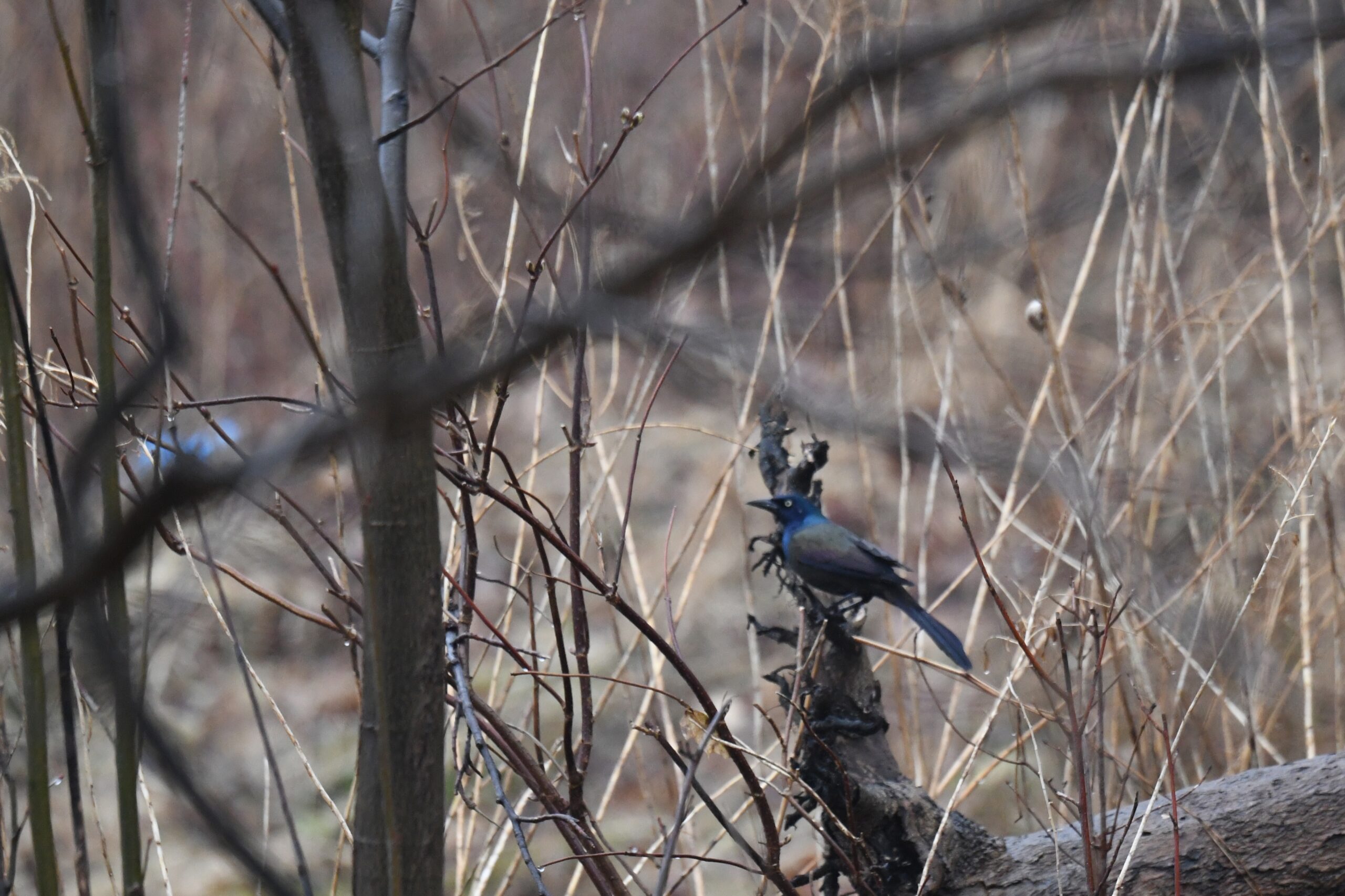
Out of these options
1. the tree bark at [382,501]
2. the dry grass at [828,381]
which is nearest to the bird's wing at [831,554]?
the dry grass at [828,381]

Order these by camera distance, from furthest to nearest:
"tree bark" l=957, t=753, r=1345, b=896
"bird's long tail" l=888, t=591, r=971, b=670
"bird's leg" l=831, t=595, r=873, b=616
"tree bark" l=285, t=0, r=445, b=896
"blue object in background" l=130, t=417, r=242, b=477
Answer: "bird's long tail" l=888, t=591, r=971, b=670
"bird's leg" l=831, t=595, r=873, b=616
"tree bark" l=957, t=753, r=1345, b=896
"blue object in background" l=130, t=417, r=242, b=477
"tree bark" l=285, t=0, r=445, b=896

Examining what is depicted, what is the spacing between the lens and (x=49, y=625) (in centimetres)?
83

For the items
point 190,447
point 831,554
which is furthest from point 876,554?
point 190,447

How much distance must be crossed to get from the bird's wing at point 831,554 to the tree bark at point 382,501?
2.44ft

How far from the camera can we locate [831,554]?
119 cm

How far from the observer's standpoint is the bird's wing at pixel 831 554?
1.18 metres

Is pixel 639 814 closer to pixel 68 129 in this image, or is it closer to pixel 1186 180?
pixel 1186 180

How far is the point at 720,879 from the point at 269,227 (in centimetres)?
331

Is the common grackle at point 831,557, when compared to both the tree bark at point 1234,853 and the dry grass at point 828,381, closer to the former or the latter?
the dry grass at point 828,381

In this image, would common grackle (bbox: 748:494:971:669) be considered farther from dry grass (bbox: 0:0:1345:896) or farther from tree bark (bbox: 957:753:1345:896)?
tree bark (bbox: 957:753:1345:896)

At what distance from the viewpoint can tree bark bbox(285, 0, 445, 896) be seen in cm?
41

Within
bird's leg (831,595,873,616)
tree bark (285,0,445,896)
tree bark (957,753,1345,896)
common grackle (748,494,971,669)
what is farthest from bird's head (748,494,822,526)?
tree bark (285,0,445,896)

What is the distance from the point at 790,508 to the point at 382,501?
85 centimetres

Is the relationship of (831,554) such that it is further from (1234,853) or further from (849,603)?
(1234,853)
